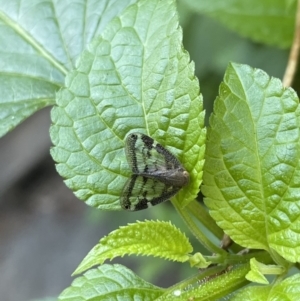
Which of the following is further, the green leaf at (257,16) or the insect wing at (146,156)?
the green leaf at (257,16)

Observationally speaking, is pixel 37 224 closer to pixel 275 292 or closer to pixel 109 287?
pixel 109 287

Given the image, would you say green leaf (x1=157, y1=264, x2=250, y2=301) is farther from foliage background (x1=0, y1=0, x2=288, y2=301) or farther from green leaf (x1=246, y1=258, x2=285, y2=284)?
foliage background (x1=0, y1=0, x2=288, y2=301)

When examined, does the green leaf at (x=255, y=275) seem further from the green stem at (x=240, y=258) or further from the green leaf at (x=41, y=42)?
the green leaf at (x=41, y=42)

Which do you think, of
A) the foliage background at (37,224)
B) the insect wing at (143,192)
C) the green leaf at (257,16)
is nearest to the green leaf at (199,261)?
the insect wing at (143,192)

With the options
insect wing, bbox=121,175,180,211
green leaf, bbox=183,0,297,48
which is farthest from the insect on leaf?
green leaf, bbox=183,0,297,48

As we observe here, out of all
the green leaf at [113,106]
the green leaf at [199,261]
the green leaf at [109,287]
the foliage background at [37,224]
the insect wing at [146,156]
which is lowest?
the foliage background at [37,224]

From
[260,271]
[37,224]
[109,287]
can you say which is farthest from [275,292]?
[37,224]
